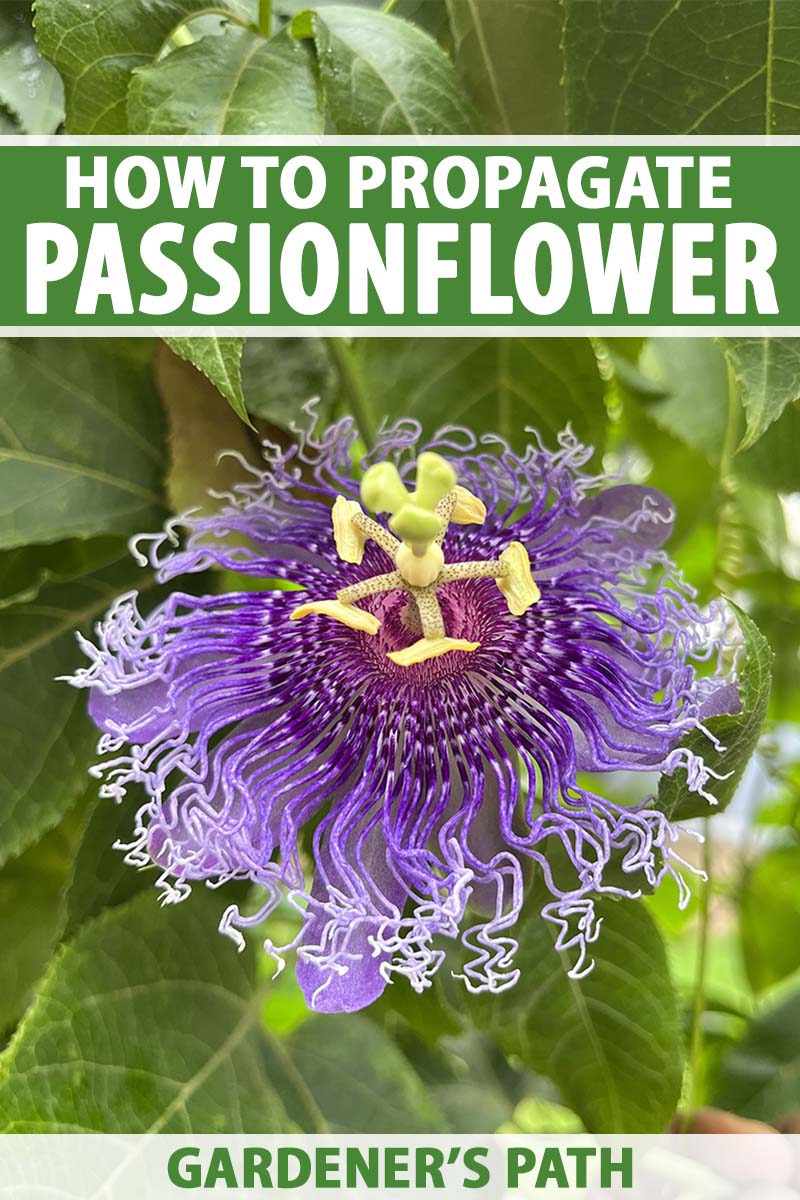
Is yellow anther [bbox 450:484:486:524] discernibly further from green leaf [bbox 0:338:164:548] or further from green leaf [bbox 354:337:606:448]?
green leaf [bbox 0:338:164:548]

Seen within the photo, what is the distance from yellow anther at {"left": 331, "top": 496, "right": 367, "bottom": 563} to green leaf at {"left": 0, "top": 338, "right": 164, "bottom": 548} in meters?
0.19

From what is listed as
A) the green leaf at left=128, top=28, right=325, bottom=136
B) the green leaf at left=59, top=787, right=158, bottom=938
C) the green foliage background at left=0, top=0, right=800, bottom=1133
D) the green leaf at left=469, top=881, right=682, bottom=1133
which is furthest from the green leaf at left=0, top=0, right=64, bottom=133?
the green leaf at left=469, top=881, right=682, bottom=1133

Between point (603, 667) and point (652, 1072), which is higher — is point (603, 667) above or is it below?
above

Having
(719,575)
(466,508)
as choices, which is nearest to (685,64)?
(466,508)

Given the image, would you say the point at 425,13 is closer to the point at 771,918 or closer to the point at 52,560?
the point at 52,560

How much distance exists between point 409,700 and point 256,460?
22 cm

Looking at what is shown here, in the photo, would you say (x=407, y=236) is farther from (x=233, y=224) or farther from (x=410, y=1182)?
(x=410, y=1182)

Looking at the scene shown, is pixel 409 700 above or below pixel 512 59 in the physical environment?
below

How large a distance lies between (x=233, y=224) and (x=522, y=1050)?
1.86ft

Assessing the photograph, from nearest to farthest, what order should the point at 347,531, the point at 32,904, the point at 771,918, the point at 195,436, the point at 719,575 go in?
the point at 347,531 < the point at 195,436 < the point at 32,904 < the point at 719,575 < the point at 771,918

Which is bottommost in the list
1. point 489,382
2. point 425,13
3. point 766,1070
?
point 766,1070

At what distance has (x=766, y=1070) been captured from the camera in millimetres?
1093

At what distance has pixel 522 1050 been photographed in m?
0.85

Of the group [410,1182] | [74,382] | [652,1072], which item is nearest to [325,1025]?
[410,1182]
